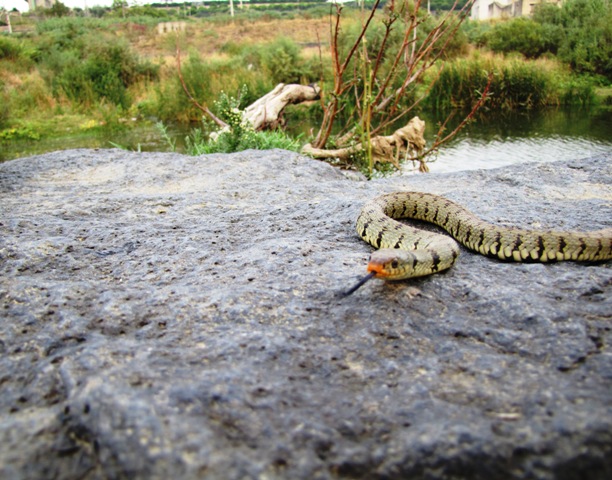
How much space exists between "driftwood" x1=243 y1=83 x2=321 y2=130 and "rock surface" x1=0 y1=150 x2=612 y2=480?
782 cm

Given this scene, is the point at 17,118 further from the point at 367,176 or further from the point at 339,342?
the point at 339,342

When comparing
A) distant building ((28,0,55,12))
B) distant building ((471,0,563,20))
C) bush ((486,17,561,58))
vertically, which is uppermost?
distant building ((28,0,55,12))

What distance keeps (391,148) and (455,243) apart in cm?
702

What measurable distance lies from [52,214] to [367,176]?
5.67 meters

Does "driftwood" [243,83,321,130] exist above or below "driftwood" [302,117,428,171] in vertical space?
above

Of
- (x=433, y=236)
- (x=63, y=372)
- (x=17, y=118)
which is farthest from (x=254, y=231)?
(x=17, y=118)

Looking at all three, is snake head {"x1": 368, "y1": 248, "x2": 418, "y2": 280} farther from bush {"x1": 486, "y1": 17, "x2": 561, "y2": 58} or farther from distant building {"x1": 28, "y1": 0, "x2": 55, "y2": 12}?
distant building {"x1": 28, "y1": 0, "x2": 55, "y2": 12}

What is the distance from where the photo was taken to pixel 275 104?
37.6ft

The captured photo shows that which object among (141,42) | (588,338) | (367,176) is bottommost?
(367,176)

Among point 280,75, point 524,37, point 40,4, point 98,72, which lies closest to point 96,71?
point 98,72

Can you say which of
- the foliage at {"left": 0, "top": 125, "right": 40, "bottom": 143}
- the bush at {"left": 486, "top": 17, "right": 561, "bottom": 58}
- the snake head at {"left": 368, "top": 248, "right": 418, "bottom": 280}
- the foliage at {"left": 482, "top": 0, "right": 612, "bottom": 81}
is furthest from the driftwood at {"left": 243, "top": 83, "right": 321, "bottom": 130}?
the bush at {"left": 486, "top": 17, "right": 561, "bottom": 58}

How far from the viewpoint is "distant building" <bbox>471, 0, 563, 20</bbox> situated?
24.1 meters

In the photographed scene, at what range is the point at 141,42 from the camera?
148 feet

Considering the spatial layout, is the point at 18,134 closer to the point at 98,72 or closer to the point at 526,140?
the point at 98,72
